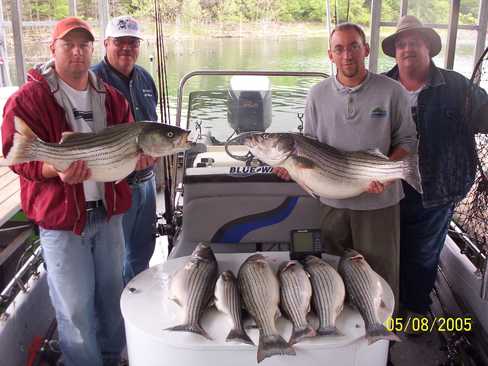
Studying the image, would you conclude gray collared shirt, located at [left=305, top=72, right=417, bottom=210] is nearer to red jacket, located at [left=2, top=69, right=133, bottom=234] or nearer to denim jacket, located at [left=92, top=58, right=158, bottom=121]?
red jacket, located at [left=2, top=69, right=133, bottom=234]

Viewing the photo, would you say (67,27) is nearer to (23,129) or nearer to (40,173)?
A: (23,129)

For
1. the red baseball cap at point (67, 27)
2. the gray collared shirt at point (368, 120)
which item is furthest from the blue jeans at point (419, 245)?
the red baseball cap at point (67, 27)

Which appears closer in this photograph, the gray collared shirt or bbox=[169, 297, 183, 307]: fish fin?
bbox=[169, 297, 183, 307]: fish fin

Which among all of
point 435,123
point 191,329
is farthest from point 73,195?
point 435,123

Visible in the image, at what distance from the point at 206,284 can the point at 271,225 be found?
39.0 inches

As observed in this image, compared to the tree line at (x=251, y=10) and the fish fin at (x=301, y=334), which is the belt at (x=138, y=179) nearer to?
the tree line at (x=251, y=10)

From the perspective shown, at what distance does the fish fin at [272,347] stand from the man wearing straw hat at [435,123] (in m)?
1.57

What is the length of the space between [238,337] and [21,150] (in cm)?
105

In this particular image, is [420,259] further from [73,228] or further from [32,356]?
[32,356]

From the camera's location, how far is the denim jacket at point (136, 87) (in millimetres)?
3090

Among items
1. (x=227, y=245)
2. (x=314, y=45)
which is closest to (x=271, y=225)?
(x=227, y=245)

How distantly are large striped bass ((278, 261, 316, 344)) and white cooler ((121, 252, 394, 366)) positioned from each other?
34 mm

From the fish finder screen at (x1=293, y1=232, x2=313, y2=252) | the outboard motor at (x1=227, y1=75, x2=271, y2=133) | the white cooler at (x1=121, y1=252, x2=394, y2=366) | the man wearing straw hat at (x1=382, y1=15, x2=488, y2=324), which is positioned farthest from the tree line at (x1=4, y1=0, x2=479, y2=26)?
the white cooler at (x1=121, y1=252, x2=394, y2=366)

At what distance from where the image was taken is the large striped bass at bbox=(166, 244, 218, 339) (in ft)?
5.74
